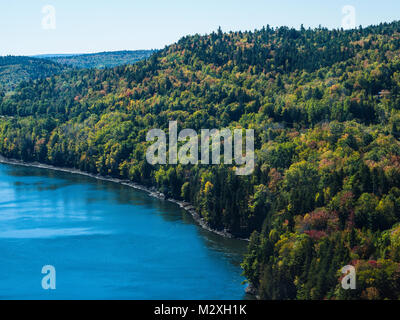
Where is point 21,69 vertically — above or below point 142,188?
above

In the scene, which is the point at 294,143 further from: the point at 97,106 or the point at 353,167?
the point at 97,106

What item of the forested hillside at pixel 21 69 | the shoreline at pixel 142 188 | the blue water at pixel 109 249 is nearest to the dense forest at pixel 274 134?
the shoreline at pixel 142 188

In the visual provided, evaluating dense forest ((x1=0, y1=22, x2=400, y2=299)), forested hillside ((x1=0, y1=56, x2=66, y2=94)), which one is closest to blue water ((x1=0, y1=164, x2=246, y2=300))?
dense forest ((x1=0, y1=22, x2=400, y2=299))

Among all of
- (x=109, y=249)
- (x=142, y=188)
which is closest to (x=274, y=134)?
(x=142, y=188)

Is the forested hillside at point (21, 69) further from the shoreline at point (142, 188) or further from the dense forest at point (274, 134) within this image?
the shoreline at point (142, 188)

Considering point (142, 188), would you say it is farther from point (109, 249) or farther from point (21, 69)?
point (21, 69)
